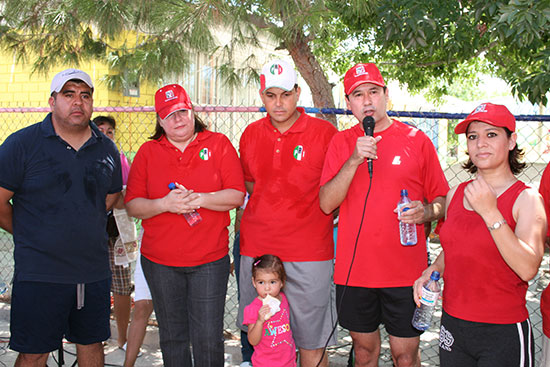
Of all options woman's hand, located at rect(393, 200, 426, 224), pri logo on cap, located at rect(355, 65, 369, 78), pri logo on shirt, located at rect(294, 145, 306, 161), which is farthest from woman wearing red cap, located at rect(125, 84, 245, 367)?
woman's hand, located at rect(393, 200, 426, 224)

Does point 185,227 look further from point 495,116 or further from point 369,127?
point 495,116

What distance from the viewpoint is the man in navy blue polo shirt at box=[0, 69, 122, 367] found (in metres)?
3.25

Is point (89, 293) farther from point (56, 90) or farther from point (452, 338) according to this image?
point (452, 338)

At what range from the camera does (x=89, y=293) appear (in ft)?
11.4

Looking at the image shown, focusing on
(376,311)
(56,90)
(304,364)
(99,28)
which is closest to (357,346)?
(376,311)

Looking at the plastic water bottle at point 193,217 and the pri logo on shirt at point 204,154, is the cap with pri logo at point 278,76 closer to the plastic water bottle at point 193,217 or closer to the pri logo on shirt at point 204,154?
the pri logo on shirt at point 204,154

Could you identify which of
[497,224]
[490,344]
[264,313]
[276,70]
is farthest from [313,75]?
[490,344]

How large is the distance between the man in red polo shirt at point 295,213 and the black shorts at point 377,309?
1.10ft

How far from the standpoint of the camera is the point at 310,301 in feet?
11.4

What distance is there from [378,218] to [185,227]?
4.32ft

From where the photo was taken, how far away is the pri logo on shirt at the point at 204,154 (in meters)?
3.56

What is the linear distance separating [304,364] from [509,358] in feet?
4.94

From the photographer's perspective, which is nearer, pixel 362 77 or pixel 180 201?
pixel 362 77

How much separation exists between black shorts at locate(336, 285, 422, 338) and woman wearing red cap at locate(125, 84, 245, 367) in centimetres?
93
